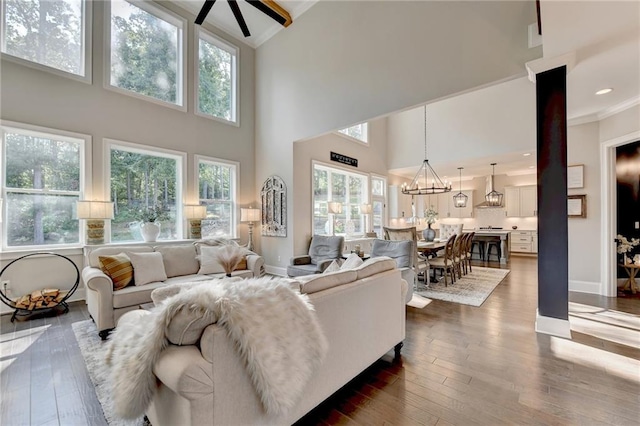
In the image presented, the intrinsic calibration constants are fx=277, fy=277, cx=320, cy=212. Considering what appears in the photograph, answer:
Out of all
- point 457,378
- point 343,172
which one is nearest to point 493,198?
point 343,172

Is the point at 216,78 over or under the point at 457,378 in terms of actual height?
over

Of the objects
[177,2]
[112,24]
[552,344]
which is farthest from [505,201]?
[112,24]

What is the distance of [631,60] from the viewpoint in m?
2.94

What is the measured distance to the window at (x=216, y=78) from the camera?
19.4ft

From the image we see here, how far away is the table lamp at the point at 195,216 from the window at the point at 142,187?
20 cm

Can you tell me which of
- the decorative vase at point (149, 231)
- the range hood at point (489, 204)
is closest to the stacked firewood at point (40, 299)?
the decorative vase at point (149, 231)

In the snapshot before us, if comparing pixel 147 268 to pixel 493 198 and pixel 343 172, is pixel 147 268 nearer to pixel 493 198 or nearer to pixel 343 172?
pixel 343 172

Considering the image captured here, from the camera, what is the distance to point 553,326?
121 inches

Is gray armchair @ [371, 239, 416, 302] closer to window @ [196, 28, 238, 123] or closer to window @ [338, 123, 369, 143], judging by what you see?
window @ [338, 123, 369, 143]

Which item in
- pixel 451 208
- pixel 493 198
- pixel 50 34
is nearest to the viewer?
pixel 50 34

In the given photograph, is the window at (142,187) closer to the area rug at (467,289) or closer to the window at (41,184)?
the window at (41,184)

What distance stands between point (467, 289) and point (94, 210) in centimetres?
627

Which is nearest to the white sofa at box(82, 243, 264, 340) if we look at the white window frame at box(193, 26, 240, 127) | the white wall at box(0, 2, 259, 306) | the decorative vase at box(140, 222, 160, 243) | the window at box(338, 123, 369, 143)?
the decorative vase at box(140, 222, 160, 243)

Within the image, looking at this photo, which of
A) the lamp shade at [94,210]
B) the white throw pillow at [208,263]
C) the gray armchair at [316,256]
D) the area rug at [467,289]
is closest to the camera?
the lamp shade at [94,210]
